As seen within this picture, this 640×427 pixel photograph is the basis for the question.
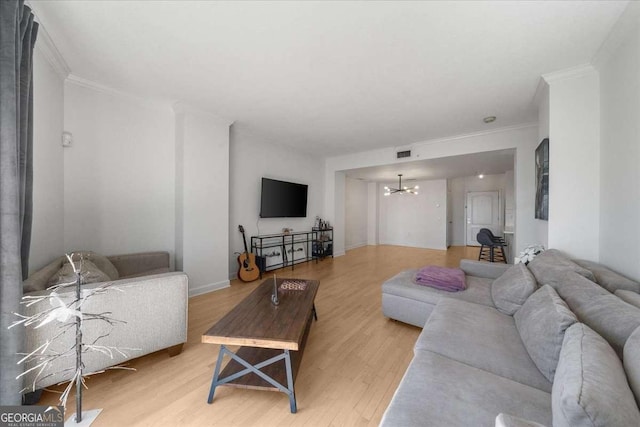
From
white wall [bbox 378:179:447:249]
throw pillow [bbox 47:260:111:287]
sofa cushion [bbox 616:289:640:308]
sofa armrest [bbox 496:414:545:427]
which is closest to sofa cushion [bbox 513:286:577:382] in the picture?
sofa cushion [bbox 616:289:640:308]

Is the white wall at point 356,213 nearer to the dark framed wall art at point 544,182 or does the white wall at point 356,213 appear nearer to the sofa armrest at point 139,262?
the dark framed wall art at point 544,182

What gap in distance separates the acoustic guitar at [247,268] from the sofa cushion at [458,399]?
322cm

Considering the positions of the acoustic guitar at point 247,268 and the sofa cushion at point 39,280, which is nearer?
the sofa cushion at point 39,280

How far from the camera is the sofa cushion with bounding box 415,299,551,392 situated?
1.16 m

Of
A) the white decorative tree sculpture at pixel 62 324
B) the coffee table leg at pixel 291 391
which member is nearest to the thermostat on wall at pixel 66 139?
the white decorative tree sculpture at pixel 62 324

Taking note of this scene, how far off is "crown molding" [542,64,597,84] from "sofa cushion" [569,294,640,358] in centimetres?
227

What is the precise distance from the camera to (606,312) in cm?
111

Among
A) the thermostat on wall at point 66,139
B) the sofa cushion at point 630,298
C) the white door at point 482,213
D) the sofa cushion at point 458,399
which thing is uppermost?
the thermostat on wall at point 66,139

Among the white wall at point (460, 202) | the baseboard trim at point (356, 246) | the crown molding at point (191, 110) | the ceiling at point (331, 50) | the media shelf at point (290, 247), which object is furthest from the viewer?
the white wall at point (460, 202)

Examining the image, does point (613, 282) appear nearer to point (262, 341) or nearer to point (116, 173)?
point (262, 341)

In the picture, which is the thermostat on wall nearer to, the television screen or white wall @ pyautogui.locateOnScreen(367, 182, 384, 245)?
the television screen

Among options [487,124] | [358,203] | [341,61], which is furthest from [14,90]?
[358,203]

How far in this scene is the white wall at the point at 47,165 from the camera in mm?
1949

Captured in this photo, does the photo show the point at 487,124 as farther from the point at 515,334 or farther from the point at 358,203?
the point at 358,203
